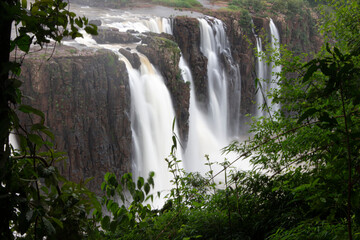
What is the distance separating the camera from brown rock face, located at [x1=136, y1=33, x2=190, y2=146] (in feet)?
43.2

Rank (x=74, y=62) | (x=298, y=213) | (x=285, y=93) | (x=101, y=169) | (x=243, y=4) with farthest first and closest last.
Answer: (x=243, y=4) → (x=101, y=169) → (x=74, y=62) → (x=285, y=93) → (x=298, y=213)

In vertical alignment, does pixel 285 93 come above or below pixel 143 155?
above

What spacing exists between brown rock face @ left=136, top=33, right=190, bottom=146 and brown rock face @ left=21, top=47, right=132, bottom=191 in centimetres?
225

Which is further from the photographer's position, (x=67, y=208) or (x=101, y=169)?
(x=101, y=169)

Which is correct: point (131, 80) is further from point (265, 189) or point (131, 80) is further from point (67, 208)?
point (67, 208)

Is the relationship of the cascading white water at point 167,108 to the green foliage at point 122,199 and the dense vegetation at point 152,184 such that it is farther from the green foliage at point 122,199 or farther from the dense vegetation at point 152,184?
the green foliage at point 122,199

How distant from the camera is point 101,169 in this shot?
1098 cm

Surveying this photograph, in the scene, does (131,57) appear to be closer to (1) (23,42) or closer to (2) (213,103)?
(2) (213,103)

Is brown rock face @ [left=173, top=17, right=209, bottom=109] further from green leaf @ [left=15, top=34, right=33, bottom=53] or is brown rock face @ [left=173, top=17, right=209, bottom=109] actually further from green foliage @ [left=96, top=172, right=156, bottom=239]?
green leaf @ [left=15, top=34, right=33, bottom=53]

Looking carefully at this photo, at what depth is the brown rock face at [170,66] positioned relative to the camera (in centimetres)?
1317

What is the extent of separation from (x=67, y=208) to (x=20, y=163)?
219 mm

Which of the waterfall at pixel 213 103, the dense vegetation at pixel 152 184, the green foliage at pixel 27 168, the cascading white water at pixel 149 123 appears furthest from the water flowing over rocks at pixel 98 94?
the green foliage at pixel 27 168

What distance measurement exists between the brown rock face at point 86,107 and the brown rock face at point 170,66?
2254 mm

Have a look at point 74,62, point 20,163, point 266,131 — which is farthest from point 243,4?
point 20,163
